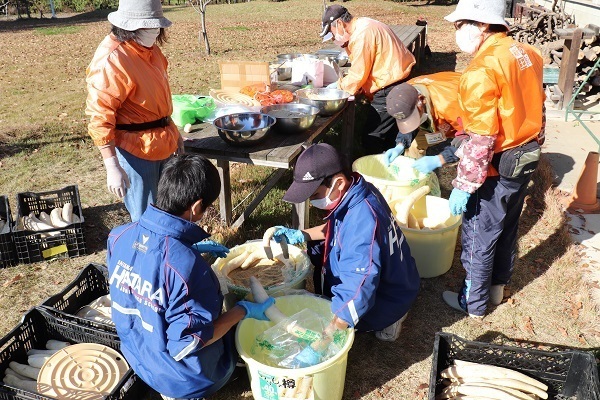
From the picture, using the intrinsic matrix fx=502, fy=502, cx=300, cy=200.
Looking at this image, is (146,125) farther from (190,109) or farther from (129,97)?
(190,109)

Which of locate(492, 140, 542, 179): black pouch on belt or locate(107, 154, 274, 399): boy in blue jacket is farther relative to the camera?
locate(492, 140, 542, 179): black pouch on belt

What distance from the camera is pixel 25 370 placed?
10.0 feet

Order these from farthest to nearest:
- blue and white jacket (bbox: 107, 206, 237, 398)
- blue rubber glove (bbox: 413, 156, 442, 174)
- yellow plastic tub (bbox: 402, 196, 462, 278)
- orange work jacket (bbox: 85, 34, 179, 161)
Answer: yellow plastic tub (bbox: 402, 196, 462, 278) < blue rubber glove (bbox: 413, 156, 442, 174) < orange work jacket (bbox: 85, 34, 179, 161) < blue and white jacket (bbox: 107, 206, 237, 398)

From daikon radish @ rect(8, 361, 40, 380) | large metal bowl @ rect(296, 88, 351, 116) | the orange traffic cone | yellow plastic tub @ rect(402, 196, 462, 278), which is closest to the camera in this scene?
daikon radish @ rect(8, 361, 40, 380)

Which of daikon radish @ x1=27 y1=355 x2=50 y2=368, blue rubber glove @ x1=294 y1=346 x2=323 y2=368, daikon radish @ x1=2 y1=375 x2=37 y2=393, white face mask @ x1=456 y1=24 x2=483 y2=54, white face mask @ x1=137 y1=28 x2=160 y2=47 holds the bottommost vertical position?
daikon radish @ x1=2 y1=375 x2=37 y2=393

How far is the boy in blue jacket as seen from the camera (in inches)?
95.3

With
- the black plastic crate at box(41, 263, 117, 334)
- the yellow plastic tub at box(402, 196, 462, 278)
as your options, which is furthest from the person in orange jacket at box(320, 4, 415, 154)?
the black plastic crate at box(41, 263, 117, 334)

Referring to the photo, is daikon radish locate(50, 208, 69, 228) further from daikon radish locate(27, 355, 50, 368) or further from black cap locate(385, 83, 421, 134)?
black cap locate(385, 83, 421, 134)

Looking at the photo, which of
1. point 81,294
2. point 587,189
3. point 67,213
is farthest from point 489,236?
point 67,213

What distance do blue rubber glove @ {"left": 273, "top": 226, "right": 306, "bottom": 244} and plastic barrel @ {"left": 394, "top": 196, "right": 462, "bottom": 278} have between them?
1.03 meters

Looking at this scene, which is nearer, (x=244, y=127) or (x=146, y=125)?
(x=146, y=125)

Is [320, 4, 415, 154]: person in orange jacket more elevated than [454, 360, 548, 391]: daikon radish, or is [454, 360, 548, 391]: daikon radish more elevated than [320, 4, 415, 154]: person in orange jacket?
[320, 4, 415, 154]: person in orange jacket

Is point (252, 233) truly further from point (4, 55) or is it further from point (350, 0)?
point (350, 0)

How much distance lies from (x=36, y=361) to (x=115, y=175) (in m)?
1.25
